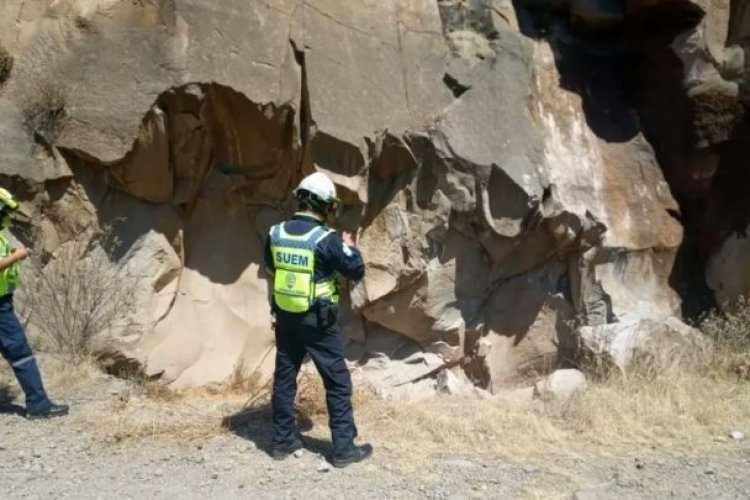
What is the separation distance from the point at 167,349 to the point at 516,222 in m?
3.60

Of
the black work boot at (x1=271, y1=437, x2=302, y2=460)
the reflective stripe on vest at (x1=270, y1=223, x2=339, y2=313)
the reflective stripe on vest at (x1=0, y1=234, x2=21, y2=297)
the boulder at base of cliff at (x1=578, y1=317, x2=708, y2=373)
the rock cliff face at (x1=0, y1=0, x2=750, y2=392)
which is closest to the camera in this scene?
the reflective stripe on vest at (x1=270, y1=223, x2=339, y2=313)

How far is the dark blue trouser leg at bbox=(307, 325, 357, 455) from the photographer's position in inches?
189

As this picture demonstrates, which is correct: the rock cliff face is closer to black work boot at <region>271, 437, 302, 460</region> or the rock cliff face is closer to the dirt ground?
the dirt ground

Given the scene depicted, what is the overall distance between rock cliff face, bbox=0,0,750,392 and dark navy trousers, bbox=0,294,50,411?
4.10 ft

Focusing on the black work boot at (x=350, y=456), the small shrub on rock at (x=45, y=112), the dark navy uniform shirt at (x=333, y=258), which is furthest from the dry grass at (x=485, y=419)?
the small shrub on rock at (x=45, y=112)

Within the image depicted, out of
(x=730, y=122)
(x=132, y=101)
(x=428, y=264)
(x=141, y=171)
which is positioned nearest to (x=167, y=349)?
(x=141, y=171)

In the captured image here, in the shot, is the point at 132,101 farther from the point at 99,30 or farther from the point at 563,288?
the point at 563,288

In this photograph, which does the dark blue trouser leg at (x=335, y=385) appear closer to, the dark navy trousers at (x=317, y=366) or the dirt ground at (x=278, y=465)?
the dark navy trousers at (x=317, y=366)

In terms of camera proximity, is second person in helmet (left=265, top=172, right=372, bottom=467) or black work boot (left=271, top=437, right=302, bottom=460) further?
black work boot (left=271, top=437, right=302, bottom=460)

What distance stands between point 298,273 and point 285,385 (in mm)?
749

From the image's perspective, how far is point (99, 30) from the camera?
6457 millimetres

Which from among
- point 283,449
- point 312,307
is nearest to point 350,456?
point 283,449

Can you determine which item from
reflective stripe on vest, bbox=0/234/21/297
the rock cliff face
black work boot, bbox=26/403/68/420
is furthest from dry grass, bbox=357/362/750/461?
reflective stripe on vest, bbox=0/234/21/297

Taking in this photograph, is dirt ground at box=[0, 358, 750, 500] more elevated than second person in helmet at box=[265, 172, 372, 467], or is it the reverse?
second person in helmet at box=[265, 172, 372, 467]
